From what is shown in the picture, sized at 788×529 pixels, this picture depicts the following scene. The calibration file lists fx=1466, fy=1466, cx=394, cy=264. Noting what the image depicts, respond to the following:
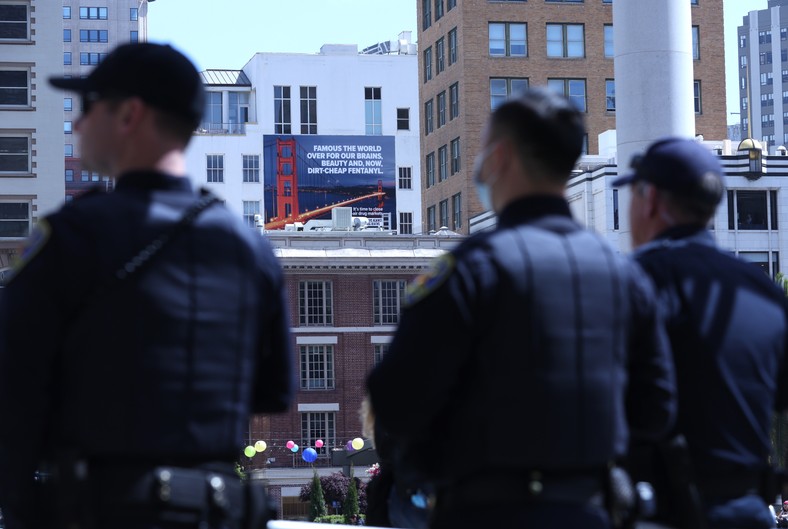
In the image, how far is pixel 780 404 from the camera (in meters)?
5.20

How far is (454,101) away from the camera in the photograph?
87.4 m

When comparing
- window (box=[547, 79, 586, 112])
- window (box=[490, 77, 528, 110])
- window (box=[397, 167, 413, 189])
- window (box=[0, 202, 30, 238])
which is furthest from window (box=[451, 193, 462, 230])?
window (box=[0, 202, 30, 238])

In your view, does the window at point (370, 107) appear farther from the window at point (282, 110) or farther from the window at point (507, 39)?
the window at point (507, 39)

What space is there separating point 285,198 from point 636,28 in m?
87.9

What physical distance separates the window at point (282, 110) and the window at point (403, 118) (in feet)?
25.9

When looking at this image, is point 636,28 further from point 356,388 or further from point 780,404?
point 356,388

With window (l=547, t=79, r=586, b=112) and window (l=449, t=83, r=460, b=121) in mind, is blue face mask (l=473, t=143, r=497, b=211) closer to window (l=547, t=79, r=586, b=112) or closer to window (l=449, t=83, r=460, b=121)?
window (l=449, t=83, r=460, b=121)

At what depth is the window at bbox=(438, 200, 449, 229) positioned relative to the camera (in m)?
89.7

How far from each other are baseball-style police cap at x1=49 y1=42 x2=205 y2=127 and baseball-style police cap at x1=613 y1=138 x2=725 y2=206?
1879 millimetres

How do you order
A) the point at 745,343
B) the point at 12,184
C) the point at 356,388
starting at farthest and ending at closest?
the point at 356,388
the point at 12,184
the point at 745,343

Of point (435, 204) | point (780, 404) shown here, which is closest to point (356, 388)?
point (435, 204)

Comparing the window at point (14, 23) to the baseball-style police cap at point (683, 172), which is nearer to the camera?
the baseball-style police cap at point (683, 172)

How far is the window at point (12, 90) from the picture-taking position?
6253cm

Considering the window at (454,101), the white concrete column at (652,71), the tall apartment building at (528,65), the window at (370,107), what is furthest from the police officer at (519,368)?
the window at (370,107)
